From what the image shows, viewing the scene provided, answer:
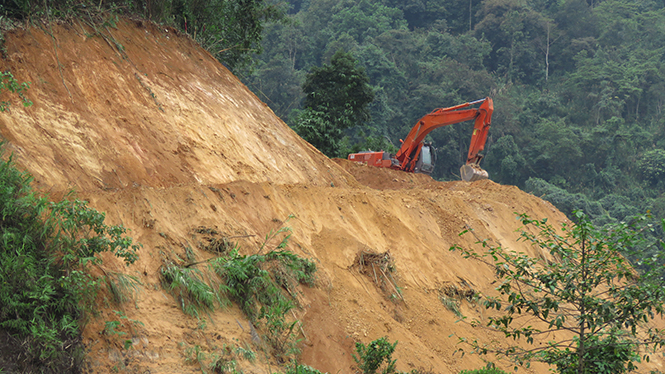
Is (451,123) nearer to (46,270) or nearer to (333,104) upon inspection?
(333,104)

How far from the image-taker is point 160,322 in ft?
19.1

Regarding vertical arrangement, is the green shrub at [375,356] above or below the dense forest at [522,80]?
above

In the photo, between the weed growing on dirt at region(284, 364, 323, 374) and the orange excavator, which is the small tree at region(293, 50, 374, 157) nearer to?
the orange excavator

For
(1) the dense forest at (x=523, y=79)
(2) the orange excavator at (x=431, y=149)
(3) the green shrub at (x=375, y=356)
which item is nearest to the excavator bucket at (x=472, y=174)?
(2) the orange excavator at (x=431, y=149)

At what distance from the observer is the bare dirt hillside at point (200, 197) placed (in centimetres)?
639

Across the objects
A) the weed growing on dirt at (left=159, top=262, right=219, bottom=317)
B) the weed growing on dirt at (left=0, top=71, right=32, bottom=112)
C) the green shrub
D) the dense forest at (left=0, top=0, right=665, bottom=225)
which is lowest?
the dense forest at (left=0, top=0, right=665, bottom=225)

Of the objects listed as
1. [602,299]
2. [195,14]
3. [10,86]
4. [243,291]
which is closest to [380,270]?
[243,291]

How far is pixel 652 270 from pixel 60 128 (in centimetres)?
714

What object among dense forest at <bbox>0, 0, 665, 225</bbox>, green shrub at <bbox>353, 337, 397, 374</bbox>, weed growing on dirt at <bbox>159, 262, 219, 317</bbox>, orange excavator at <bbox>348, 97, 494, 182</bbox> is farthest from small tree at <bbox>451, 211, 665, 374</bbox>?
dense forest at <bbox>0, 0, 665, 225</bbox>

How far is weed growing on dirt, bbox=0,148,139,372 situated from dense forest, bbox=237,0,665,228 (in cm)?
3128

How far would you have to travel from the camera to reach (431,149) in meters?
23.8

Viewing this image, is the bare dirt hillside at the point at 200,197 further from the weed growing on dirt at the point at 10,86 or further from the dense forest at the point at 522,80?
the dense forest at the point at 522,80

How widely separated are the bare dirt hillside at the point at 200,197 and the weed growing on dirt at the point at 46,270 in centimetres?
30

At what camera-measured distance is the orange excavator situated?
20.2 m
